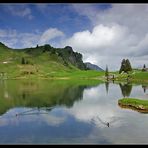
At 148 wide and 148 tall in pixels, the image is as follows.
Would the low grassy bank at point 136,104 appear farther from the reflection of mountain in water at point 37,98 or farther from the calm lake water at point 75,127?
the reflection of mountain in water at point 37,98

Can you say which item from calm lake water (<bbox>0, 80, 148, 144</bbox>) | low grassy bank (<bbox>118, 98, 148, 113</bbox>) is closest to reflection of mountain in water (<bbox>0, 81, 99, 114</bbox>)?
calm lake water (<bbox>0, 80, 148, 144</bbox>)

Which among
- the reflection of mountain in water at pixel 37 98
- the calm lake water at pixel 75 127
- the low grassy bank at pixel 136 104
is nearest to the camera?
the calm lake water at pixel 75 127

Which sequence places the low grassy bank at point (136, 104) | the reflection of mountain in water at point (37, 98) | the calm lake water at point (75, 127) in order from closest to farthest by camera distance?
the calm lake water at point (75, 127) < the low grassy bank at point (136, 104) < the reflection of mountain in water at point (37, 98)

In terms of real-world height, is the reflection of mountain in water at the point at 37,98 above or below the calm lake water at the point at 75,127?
above

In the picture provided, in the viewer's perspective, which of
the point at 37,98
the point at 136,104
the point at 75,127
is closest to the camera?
the point at 75,127

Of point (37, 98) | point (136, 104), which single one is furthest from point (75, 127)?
point (37, 98)

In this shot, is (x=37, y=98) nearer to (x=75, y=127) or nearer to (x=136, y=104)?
(x=136, y=104)

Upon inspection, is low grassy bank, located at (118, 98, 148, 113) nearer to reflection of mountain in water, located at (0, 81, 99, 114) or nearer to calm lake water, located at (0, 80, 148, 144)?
calm lake water, located at (0, 80, 148, 144)

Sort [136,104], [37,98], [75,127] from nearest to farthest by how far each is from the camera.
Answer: [75,127] → [136,104] → [37,98]

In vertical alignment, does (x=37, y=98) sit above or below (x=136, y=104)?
below

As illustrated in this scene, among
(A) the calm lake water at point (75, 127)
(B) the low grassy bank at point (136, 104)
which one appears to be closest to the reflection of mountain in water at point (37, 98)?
(A) the calm lake water at point (75, 127)

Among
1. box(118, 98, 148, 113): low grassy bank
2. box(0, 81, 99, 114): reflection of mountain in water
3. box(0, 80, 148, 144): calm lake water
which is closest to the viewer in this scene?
box(0, 80, 148, 144): calm lake water

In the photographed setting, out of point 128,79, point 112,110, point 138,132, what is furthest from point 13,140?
point 128,79

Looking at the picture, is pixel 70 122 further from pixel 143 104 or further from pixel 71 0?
pixel 71 0
